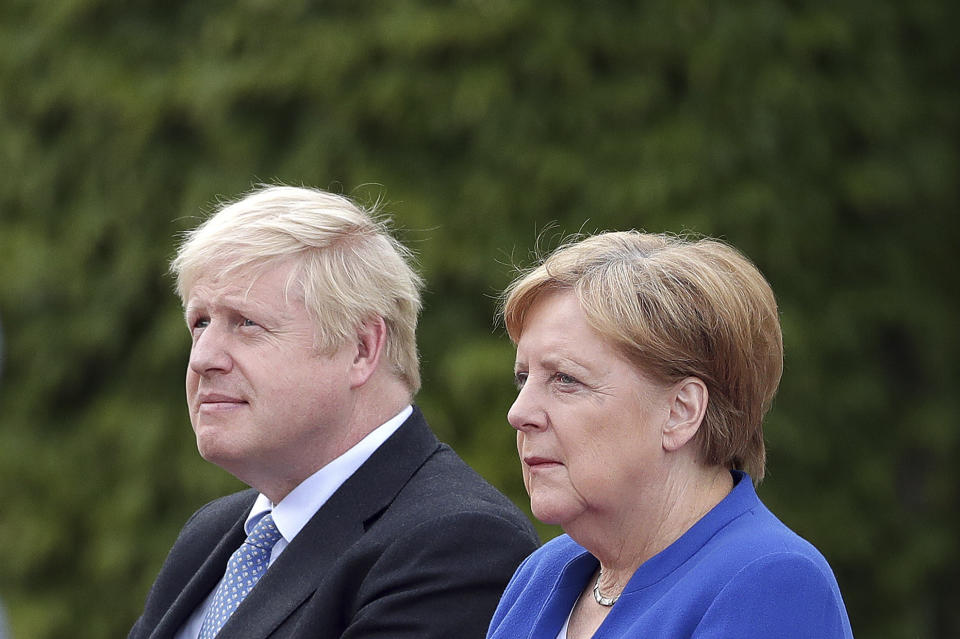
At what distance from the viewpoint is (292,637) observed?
9.14ft

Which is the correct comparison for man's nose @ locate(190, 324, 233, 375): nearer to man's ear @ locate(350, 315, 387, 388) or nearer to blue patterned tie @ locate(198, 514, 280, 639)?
man's ear @ locate(350, 315, 387, 388)

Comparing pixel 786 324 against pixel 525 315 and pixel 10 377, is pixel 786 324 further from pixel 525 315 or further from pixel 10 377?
pixel 10 377

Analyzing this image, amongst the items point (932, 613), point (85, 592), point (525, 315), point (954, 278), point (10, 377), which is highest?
point (525, 315)

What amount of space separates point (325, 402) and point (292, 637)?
1.71 feet

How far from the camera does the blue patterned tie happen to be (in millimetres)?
3049

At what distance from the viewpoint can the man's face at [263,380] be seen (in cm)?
296

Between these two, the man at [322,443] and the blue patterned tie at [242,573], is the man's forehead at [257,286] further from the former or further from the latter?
the blue patterned tie at [242,573]

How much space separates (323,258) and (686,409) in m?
1.04

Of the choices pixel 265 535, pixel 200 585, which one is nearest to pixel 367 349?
pixel 265 535

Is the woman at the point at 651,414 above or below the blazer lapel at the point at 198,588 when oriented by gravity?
above

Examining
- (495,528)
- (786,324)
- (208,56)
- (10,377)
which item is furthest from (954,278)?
(10,377)

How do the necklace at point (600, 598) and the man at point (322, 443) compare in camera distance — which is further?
the man at point (322, 443)

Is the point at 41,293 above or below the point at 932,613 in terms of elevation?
Result: above

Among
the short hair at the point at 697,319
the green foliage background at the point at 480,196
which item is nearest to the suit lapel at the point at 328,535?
the short hair at the point at 697,319
